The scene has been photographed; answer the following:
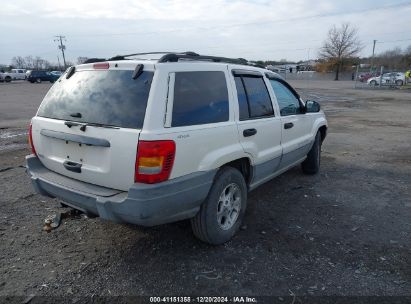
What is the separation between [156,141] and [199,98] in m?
0.71

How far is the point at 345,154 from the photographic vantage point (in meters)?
7.69

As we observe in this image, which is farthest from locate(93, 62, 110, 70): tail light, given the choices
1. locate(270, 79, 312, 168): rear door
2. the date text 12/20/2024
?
locate(270, 79, 312, 168): rear door

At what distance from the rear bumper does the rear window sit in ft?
1.88

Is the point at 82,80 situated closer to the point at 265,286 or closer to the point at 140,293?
the point at 140,293

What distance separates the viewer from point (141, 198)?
2.77m

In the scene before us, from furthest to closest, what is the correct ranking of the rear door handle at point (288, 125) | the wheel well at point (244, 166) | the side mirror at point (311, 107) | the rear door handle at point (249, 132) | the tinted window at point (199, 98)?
the side mirror at point (311, 107) < the rear door handle at point (288, 125) < the wheel well at point (244, 166) < the rear door handle at point (249, 132) < the tinted window at point (199, 98)

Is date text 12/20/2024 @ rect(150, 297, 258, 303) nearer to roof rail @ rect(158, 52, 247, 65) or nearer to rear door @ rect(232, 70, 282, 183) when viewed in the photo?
rear door @ rect(232, 70, 282, 183)

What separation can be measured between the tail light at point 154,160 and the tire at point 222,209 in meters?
0.69

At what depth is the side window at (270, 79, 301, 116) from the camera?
4573 millimetres

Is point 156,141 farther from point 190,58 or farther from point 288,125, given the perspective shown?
point 288,125

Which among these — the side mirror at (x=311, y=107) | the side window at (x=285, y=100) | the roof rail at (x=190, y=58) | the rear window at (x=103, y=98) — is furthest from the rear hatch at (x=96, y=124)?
the side mirror at (x=311, y=107)

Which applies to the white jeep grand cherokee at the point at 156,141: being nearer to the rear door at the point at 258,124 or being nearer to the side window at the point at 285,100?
the rear door at the point at 258,124

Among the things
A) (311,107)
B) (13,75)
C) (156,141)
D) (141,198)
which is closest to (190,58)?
(156,141)

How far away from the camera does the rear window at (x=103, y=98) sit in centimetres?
290
